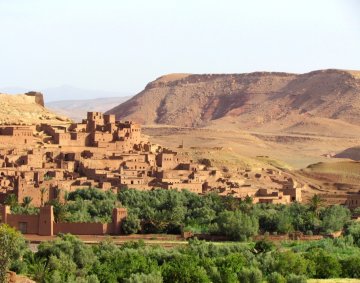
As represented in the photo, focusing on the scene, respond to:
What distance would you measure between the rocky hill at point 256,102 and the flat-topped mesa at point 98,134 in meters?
45.5

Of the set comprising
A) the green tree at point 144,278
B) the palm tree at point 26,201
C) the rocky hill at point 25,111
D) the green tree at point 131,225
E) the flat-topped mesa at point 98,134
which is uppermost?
the rocky hill at point 25,111

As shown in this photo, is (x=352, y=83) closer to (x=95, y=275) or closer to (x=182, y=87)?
(x=182, y=87)

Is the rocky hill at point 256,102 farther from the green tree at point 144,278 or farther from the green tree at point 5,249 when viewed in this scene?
the green tree at point 5,249

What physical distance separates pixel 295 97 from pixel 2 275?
288 ft

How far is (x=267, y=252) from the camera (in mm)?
36156

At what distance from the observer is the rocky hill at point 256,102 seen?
342ft

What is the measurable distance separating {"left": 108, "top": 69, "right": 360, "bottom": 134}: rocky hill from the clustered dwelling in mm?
46934

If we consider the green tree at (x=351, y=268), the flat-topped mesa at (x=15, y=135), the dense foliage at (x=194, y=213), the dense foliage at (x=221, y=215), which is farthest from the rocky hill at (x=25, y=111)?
the green tree at (x=351, y=268)

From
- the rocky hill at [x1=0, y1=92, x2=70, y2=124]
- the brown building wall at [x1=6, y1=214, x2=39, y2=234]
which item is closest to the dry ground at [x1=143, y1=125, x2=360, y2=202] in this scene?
the rocky hill at [x1=0, y1=92, x2=70, y2=124]

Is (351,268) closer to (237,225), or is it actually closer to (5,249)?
(237,225)

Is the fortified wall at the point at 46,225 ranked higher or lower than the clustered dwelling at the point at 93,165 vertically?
lower

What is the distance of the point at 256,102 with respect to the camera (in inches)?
4446

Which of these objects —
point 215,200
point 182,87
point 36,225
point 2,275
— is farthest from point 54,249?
point 182,87

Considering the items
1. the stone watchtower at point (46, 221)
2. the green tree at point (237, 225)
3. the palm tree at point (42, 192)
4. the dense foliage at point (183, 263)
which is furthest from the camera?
the palm tree at point (42, 192)
